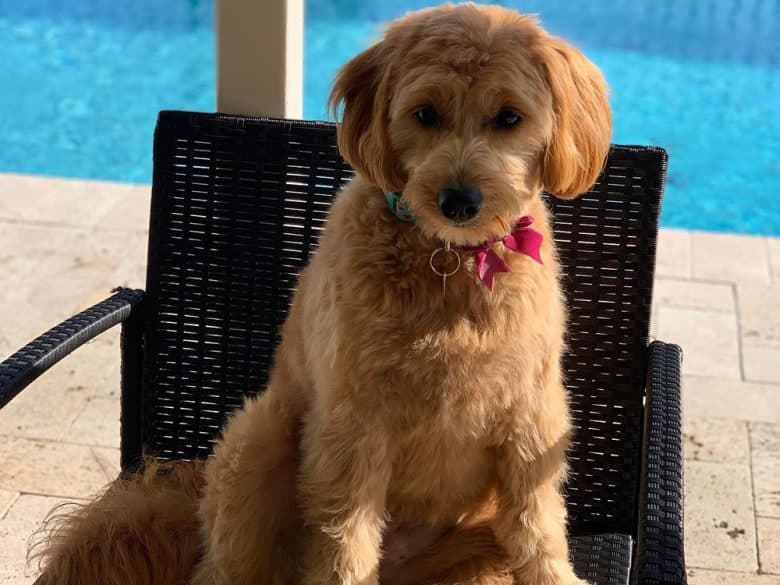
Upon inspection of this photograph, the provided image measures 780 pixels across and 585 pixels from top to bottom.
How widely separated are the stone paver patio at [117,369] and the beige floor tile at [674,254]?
0.04ft

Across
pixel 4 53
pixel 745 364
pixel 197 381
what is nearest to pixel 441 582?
pixel 197 381

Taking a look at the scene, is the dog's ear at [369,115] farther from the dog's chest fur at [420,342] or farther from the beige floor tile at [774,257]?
the beige floor tile at [774,257]

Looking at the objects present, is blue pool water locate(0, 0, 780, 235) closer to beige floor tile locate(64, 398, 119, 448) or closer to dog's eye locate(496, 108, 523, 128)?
beige floor tile locate(64, 398, 119, 448)

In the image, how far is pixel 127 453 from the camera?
2.74 m

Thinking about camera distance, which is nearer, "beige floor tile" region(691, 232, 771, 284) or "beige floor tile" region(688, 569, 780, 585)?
"beige floor tile" region(688, 569, 780, 585)

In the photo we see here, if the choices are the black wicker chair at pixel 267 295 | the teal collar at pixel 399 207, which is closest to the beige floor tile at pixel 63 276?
the black wicker chair at pixel 267 295

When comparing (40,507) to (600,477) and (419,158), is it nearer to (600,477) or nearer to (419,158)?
(600,477)

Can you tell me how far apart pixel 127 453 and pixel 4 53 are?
796 cm

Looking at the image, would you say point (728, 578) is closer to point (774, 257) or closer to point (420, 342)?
point (420, 342)

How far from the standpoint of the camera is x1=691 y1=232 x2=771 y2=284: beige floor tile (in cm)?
519

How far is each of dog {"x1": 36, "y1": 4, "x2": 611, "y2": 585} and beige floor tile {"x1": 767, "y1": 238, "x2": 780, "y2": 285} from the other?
330 centimetres

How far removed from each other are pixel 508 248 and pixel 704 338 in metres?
2.82

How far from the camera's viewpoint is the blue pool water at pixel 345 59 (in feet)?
25.7

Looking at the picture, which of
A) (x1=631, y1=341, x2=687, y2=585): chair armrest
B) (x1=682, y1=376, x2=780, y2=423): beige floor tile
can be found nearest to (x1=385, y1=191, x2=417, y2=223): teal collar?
(x1=631, y1=341, x2=687, y2=585): chair armrest
